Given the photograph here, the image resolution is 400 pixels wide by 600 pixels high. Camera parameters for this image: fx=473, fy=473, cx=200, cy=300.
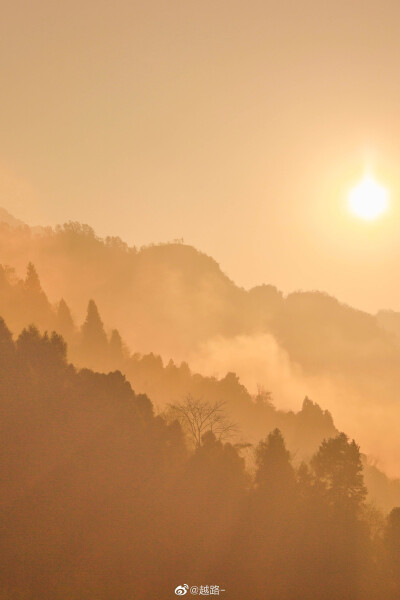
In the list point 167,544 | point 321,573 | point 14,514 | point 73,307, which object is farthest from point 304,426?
point 73,307

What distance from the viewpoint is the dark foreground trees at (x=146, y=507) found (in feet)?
109

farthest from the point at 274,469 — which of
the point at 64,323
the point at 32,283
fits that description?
the point at 32,283

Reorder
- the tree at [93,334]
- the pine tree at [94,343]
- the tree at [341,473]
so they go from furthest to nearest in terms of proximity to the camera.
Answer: the tree at [93,334]
the pine tree at [94,343]
the tree at [341,473]

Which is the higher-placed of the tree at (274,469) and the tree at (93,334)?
the tree at (93,334)

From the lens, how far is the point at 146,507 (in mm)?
38625

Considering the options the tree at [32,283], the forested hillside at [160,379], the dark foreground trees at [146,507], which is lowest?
the dark foreground trees at [146,507]

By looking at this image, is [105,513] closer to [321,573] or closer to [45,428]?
[45,428]

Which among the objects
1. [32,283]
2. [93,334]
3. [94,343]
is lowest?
[94,343]

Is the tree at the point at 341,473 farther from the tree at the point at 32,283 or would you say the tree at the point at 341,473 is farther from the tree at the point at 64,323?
the tree at the point at 32,283

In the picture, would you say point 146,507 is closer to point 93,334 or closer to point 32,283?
point 93,334

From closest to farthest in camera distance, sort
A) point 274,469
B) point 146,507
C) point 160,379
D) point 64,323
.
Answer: point 146,507
point 274,469
point 64,323
point 160,379

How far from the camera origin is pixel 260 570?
3922 cm

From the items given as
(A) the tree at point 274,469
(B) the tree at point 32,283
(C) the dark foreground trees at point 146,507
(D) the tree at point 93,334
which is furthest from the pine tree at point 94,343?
(A) the tree at point 274,469

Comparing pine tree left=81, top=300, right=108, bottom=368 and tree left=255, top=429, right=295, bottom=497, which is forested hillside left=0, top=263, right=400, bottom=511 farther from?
tree left=255, top=429, right=295, bottom=497
